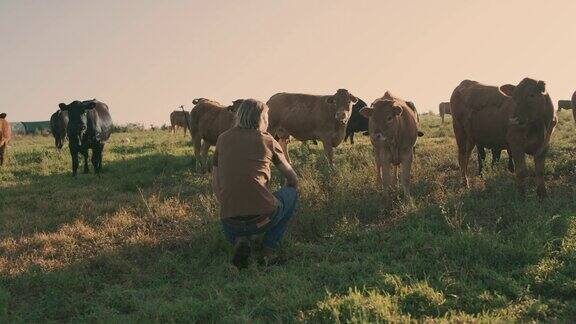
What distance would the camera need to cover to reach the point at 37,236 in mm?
7496

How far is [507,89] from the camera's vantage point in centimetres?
859

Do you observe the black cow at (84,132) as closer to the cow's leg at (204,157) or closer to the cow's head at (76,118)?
the cow's head at (76,118)

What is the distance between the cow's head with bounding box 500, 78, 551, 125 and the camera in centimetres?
775

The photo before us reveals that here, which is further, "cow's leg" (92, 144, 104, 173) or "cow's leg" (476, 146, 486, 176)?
"cow's leg" (92, 144, 104, 173)

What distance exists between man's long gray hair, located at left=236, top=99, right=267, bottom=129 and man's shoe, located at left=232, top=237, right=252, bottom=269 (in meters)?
1.27

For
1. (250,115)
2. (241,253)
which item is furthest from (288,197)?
(250,115)

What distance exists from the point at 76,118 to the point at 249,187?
8760 millimetres

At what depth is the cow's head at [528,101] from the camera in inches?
305

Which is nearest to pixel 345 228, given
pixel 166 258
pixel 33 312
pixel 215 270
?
pixel 215 270

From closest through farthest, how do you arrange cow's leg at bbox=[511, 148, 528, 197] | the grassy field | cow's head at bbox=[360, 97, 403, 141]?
the grassy field
cow's leg at bbox=[511, 148, 528, 197]
cow's head at bbox=[360, 97, 403, 141]

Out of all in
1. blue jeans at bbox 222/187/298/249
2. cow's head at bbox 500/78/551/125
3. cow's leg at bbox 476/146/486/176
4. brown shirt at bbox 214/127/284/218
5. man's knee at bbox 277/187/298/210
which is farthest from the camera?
cow's leg at bbox 476/146/486/176

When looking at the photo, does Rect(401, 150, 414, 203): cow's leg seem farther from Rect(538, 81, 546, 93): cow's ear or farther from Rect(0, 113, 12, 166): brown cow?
Rect(0, 113, 12, 166): brown cow

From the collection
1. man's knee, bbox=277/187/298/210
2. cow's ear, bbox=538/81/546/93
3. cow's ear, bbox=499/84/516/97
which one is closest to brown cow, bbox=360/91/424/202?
cow's ear, bbox=499/84/516/97

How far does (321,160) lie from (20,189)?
21.3 ft
